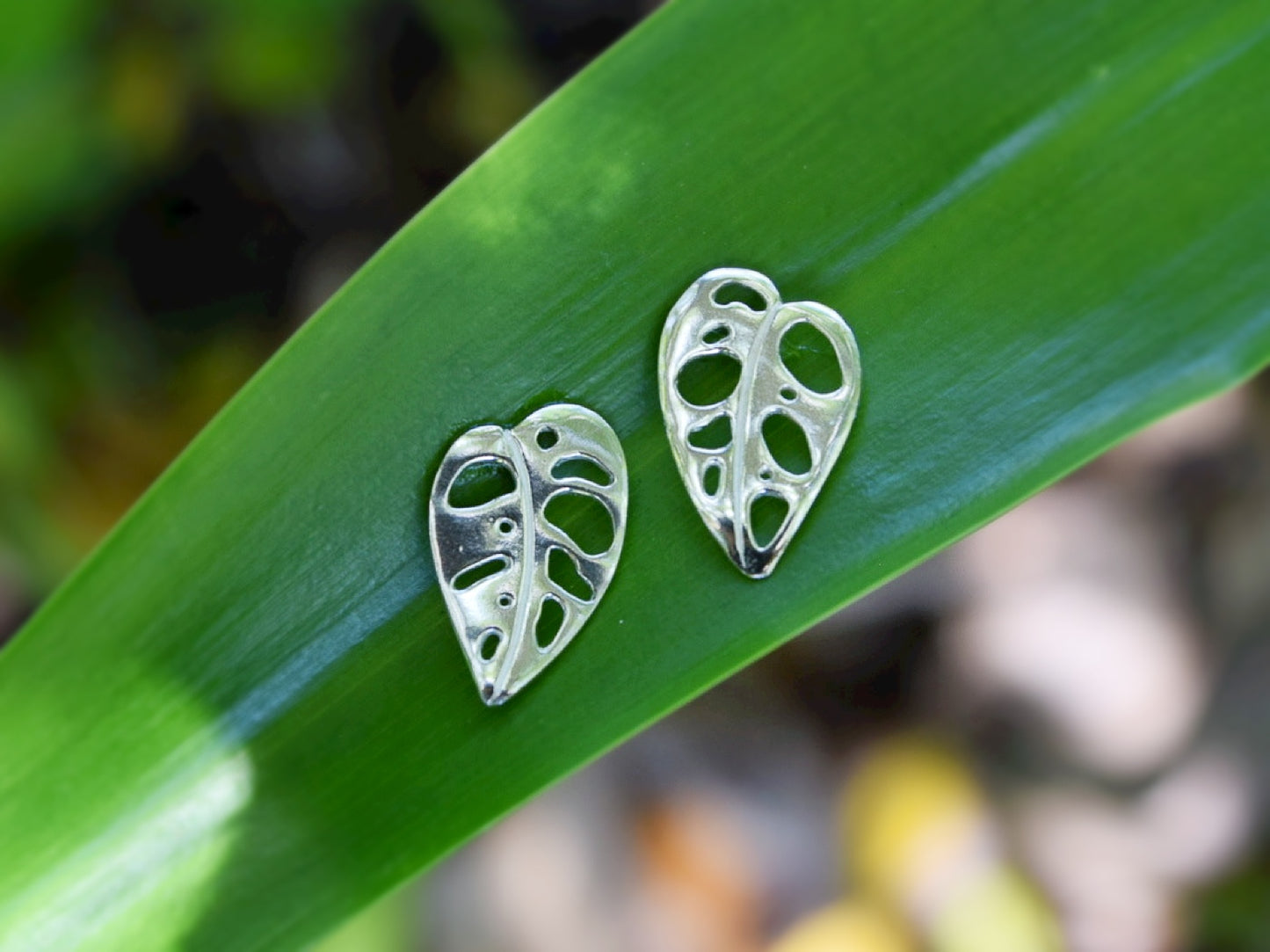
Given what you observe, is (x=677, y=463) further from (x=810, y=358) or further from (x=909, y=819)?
(x=909, y=819)

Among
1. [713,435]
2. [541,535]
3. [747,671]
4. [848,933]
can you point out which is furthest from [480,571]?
[848,933]

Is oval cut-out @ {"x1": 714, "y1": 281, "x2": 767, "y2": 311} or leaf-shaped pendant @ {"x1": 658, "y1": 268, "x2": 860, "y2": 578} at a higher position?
oval cut-out @ {"x1": 714, "y1": 281, "x2": 767, "y2": 311}

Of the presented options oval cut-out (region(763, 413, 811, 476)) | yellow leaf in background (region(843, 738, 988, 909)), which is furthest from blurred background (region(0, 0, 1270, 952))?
oval cut-out (region(763, 413, 811, 476))

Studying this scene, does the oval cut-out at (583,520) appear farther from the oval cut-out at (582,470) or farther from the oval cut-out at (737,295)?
the oval cut-out at (737,295)

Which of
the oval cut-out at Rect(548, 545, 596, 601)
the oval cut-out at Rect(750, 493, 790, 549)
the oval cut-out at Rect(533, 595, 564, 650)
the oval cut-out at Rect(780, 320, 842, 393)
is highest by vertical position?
the oval cut-out at Rect(780, 320, 842, 393)

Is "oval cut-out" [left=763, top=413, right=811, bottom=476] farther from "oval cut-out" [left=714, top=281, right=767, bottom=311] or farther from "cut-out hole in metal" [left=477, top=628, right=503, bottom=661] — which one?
"cut-out hole in metal" [left=477, top=628, right=503, bottom=661]

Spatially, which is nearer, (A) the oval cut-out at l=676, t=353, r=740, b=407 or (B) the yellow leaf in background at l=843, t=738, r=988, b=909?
(A) the oval cut-out at l=676, t=353, r=740, b=407

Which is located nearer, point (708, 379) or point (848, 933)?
point (708, 379)

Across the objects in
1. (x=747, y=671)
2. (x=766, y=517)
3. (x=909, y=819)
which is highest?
(x=766, y=517)
